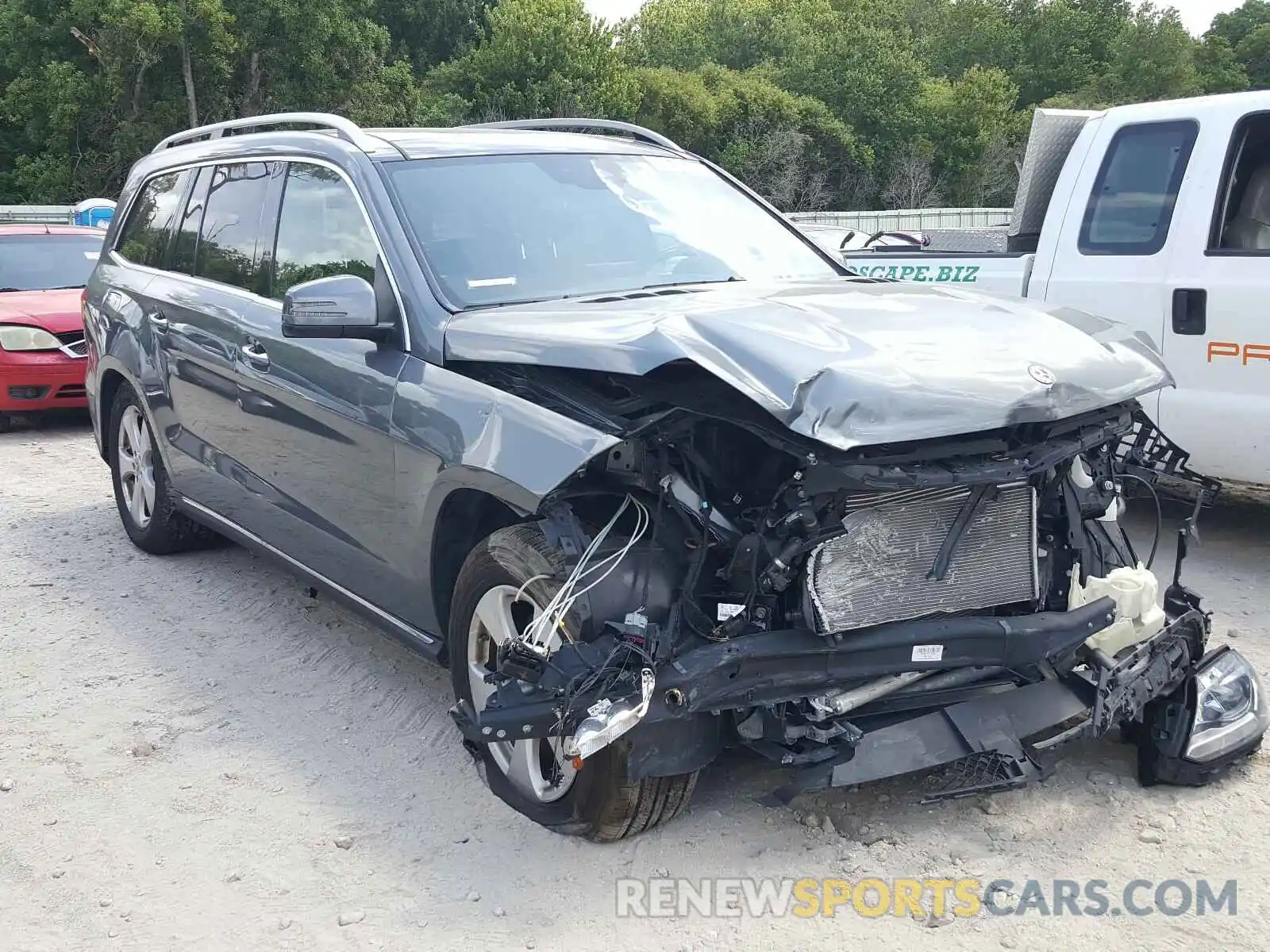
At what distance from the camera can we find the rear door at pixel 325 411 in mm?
4047

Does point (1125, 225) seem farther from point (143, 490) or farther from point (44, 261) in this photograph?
point (44, 261)

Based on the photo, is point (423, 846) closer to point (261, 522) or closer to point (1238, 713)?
point (261, 522)

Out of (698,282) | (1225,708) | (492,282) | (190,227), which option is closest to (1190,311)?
(1225,708)

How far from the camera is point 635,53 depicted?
64875 mm

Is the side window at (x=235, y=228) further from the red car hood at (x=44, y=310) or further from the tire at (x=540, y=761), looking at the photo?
the red car hood at (x=44, y=310)

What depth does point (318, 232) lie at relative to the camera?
457cm

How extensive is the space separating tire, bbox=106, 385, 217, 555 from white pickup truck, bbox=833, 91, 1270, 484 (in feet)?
11.6

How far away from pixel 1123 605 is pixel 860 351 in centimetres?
114

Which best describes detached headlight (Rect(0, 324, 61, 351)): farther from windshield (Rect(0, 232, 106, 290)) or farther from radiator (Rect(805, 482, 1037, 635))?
radiator (Rect(805, 482, 1037, 635))

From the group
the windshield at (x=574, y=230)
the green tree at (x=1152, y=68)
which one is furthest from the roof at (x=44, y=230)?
the green tree at (x=1152, y=68)

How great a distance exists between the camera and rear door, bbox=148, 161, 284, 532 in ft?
16.3

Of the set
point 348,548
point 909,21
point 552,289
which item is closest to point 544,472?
point 552,289

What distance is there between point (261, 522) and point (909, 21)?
83.8 meters

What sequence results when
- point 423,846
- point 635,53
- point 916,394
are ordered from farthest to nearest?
point 635,53, point 423,846, point 916,394
